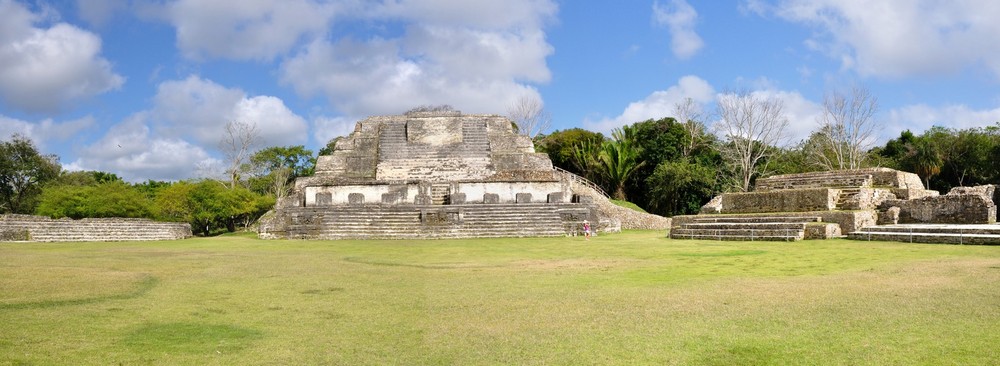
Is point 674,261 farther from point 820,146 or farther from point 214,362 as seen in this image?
point 820,146

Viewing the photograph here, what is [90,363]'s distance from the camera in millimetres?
3846

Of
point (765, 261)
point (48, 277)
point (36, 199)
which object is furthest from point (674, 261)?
point (36, 199)

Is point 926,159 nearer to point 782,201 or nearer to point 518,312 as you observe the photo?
point 782,201

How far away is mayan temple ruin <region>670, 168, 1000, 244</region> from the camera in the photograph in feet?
40.8

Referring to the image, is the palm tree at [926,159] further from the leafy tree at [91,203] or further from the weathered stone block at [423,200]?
the leafy tree at [91,203]

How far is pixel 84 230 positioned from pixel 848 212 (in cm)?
2008

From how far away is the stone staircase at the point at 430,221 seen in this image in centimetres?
1880

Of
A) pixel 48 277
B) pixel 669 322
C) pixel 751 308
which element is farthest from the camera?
pixel 48 277

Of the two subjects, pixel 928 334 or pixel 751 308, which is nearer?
pixel 928 334

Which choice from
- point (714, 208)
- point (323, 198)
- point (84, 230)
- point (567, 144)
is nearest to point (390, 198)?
point (323, 198)

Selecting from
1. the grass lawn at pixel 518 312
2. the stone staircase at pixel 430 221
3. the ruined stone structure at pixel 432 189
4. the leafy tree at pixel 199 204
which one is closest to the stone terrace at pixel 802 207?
the grass lawn at pixel 518 312

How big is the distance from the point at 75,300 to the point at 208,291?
1.19 metres

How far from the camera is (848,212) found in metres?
13.6

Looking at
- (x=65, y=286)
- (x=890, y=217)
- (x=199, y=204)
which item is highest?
(x=199, y=204)
